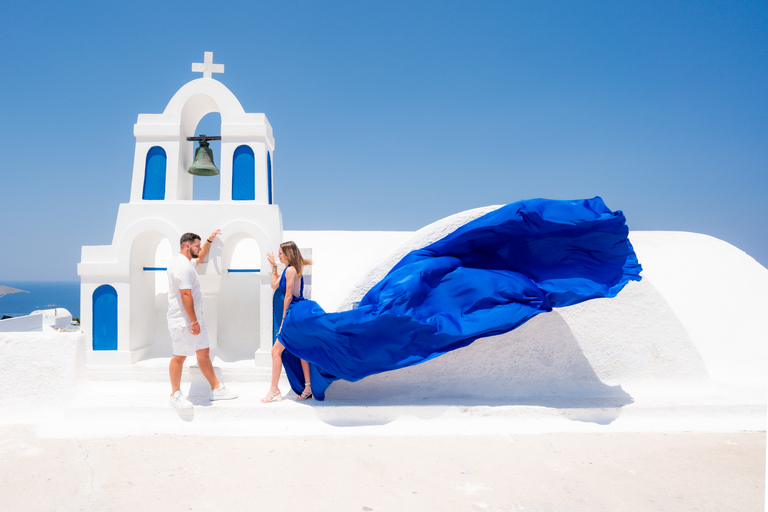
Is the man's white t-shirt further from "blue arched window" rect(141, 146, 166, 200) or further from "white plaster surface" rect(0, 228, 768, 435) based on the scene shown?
"blue arched window" rect(141, 146, 166, 200)

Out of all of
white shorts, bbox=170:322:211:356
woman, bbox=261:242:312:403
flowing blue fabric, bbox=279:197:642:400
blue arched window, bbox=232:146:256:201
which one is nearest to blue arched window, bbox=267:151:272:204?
blue arched window, bbox=232:146:256:201

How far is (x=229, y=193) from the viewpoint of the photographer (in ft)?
18.4

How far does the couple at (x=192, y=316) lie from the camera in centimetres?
405

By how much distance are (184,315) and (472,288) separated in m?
2.64

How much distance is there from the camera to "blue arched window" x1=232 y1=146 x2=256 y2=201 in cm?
566

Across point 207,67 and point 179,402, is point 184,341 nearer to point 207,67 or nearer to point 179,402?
point 179,402

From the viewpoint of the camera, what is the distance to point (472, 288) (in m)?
4.49

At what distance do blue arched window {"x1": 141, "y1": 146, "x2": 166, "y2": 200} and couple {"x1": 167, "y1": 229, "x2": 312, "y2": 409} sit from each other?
189cm

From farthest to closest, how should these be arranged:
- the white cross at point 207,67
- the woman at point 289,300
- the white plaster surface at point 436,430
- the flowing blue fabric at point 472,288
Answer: the white cross at point 207,67, the woman at point 289,300, the flowing blue fabric at point 472,288, the white plaster surface at point 436,430

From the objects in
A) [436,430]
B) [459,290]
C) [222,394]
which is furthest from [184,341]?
[459,290]

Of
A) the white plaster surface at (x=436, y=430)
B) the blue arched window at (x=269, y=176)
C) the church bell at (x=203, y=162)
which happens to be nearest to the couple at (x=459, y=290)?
the white plaster surface at (x=436, y=430)

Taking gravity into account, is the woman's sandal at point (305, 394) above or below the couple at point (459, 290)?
below

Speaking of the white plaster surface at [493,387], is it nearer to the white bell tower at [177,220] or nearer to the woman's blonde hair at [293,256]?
the white bell tower at [177,220]

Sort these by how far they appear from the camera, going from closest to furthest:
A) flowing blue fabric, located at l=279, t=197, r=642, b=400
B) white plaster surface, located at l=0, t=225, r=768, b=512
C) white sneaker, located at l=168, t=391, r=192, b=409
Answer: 1. white plaster surface, located at l=0, t=225, r=768, b=512
2. white sneaker, located at l=168, t=391, r=192, b=409
3. flowing blue fabric, located at l=279, t=197, r=642, b=400
